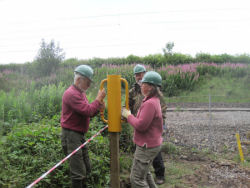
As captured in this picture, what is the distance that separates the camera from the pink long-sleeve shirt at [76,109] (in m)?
2.78

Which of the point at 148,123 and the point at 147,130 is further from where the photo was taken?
the point at 147,130

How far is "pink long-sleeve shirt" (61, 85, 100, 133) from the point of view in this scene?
278 cm

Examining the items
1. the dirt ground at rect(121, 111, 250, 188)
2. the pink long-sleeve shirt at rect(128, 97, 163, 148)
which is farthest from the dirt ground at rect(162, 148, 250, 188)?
the pink long-sleeve shirt at rect(128, 97, 163, 148)

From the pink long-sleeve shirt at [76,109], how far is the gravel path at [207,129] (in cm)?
421

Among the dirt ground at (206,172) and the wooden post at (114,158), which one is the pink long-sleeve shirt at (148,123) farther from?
the dirt ground at (206,172)

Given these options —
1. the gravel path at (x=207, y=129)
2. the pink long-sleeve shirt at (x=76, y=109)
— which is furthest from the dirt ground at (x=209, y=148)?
Answer: the pink long-sleeve shirt at (x=76, y=109)

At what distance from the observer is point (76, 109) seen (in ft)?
9.14

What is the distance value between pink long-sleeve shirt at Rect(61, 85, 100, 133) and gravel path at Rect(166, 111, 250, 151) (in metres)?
4.21

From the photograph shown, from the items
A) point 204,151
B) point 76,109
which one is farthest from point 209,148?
point 76,109

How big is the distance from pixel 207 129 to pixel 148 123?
5007mm

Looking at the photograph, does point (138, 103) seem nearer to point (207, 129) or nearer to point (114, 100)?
point (114, 100)

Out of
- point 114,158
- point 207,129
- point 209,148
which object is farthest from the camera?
point 207,129

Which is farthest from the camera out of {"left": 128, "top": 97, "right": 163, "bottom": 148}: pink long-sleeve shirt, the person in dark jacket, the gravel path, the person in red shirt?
the gravel path

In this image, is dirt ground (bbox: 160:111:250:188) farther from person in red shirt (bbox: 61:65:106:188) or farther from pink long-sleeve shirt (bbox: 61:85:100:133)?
pink long-sleeve shirt (bbox: 61:85:100:133)
